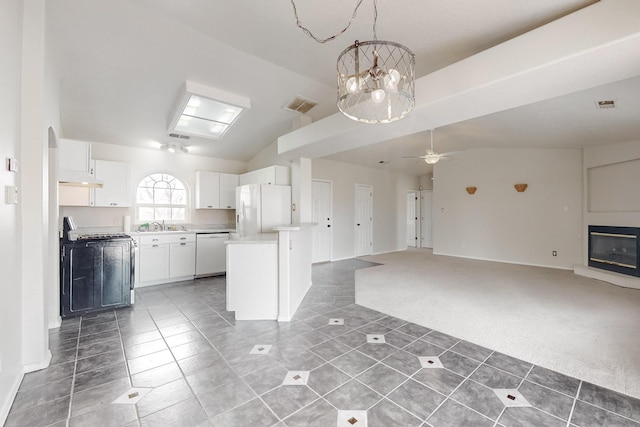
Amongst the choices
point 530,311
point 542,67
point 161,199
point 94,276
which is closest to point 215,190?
point 161,199

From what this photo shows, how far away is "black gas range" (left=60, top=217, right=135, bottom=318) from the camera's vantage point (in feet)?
11.0

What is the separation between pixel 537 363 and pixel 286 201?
4.03m

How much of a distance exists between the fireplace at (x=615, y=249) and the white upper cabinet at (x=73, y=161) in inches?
336

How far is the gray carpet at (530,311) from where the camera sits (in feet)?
7.72

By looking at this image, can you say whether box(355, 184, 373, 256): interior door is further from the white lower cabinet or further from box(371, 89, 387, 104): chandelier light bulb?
box(371, 89, 387, 104): chandelier light bulb

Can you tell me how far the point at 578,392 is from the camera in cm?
193

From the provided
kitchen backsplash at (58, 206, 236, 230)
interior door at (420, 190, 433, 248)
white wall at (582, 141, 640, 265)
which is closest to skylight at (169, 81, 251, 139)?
kitchen backsplash at (58, 206, 236, 230)

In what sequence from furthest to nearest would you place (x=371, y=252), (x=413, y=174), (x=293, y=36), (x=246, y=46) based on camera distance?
(x=413, y=174) < (x=371, y=252) < (x=246, y=46) < (x=293, y=36)

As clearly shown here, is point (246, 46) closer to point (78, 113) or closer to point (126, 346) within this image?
point (78, 113)

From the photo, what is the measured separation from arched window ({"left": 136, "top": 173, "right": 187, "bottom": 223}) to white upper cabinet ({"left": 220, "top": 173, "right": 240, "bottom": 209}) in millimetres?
753

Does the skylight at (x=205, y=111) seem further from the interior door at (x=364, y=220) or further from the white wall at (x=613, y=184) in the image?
the white wall at (x=613, y=184)

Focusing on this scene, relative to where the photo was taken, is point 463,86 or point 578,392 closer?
point 578,392

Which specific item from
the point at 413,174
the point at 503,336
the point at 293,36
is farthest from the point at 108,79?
the point at 413,174

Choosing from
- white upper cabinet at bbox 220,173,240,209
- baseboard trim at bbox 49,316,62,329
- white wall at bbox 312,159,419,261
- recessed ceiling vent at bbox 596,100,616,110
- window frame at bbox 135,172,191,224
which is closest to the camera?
baseboard trim at bbox 49,316,62,329
